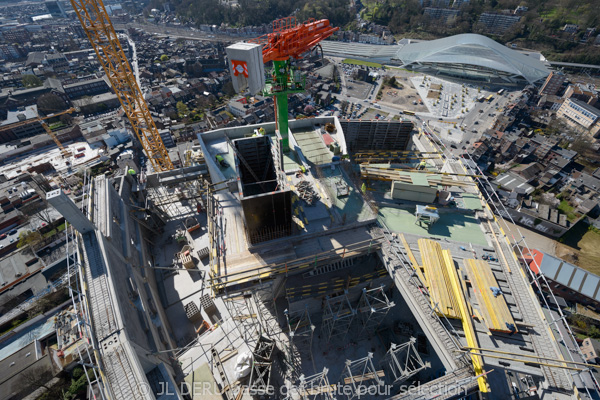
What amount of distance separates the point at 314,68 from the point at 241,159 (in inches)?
4791

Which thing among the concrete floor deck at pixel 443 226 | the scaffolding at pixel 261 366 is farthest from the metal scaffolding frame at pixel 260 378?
the concrete floor deck at pixel 443 226

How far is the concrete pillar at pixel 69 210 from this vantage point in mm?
21172

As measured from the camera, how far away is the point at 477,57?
390 feet

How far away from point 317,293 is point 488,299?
49.9ft

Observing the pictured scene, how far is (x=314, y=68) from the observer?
128m

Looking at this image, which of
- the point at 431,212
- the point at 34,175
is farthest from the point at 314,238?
the point at 34,175

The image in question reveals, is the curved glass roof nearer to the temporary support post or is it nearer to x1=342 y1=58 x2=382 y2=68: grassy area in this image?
x1=342 y1=58 x2=382 y2=68: grassy area

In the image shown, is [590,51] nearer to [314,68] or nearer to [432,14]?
[432,14]

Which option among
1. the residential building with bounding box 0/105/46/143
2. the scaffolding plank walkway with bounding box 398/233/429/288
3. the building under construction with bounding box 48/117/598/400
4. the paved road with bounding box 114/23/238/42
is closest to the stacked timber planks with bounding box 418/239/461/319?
the building under construction with bounding box 48/117/598/400

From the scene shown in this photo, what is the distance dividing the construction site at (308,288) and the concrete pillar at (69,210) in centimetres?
15

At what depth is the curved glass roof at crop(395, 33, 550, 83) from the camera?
115 metres

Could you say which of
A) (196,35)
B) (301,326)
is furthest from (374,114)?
(196,35)

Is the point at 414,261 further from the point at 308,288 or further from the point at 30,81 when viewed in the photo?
the point at 30,81

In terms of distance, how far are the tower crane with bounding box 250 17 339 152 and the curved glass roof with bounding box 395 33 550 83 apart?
404 feet
